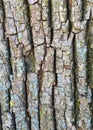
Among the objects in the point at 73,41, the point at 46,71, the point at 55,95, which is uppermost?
the point at 73,41

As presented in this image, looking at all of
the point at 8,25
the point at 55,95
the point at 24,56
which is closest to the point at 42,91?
the point at 55,95

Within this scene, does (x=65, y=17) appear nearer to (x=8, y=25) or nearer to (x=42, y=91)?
(x=8, y=25)

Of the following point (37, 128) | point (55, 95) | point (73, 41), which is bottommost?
point (37, 128)

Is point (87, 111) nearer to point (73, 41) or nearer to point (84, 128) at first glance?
point (84, 128)

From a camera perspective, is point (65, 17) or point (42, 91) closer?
point (65, 17)

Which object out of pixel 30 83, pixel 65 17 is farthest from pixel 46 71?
pixel 65 17

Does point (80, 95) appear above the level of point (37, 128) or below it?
above
